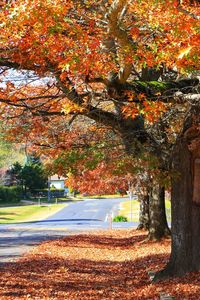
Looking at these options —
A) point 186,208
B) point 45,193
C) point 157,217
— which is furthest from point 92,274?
point 45,193

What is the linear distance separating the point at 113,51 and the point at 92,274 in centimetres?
725

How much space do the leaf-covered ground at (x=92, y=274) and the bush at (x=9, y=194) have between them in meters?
58.0

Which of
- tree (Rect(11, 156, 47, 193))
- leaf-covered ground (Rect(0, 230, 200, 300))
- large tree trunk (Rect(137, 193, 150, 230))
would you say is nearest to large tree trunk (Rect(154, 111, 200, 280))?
leaf-covered ground (Rect(0, 230, 200, 300))

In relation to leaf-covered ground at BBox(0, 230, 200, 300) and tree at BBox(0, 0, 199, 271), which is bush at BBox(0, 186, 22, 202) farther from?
tree at BBox(0, 0, 199, 271)

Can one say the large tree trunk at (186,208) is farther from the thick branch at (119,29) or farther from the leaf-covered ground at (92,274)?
the thick branch at (119,29)

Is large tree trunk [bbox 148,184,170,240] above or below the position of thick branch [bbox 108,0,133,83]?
below

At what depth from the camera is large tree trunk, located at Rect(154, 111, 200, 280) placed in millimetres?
12344

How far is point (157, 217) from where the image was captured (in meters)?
24.1

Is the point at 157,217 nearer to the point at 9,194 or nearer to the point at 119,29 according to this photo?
the point at 119,29

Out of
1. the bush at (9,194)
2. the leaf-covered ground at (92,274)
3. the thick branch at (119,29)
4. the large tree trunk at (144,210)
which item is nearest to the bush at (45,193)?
the bush at (9,194)

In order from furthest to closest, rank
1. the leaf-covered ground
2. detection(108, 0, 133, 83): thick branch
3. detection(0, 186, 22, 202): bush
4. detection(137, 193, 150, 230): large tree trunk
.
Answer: detection(0, 186, 22, 202): bush → detection(137, 193, 150, 230): large tree trunk → the leaf-covered ground → detection(108, 0, 133, 83): thick branch

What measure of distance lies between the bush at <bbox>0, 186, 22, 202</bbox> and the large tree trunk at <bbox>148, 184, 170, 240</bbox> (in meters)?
58.6

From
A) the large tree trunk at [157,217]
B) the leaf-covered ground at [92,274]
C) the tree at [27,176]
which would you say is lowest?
the leaf-covered ground at [92,274]

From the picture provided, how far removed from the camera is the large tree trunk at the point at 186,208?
40.5ft
